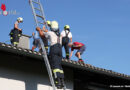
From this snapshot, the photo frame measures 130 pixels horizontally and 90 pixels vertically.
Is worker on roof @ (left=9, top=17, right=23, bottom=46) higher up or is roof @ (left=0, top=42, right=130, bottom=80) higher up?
worker on roof @ (left=9, top=17, right=23, bottom=46)

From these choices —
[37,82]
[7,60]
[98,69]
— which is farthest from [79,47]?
[7,60]

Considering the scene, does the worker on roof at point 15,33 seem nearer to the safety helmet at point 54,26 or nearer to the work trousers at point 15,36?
the work trousers at point 15,36

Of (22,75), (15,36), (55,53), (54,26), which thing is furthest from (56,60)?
(15,36)

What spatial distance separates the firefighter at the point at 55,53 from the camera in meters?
8.76

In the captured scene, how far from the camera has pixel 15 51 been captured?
355 inches

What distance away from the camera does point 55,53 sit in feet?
29.3

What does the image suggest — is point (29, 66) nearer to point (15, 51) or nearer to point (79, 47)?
point (15, 51)

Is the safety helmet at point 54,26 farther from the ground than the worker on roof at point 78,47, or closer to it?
closer to it

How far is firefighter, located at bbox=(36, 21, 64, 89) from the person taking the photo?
8.76 m

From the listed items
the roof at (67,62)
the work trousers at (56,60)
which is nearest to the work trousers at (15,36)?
the roof at (67,62)

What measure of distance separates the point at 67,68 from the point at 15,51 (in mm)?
2739

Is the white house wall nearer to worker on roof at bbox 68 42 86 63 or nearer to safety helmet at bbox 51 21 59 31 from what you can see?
safety helmet at bbox 51 21 59 31

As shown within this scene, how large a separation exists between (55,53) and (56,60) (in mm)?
198

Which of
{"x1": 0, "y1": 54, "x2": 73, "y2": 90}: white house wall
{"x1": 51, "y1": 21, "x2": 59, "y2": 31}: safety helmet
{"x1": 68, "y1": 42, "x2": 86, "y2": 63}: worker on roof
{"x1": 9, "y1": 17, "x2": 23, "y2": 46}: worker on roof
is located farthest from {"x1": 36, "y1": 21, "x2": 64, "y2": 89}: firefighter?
{"x1": 9, "y1": 17, "x2": 23, "y2": 46}: worker on roof
